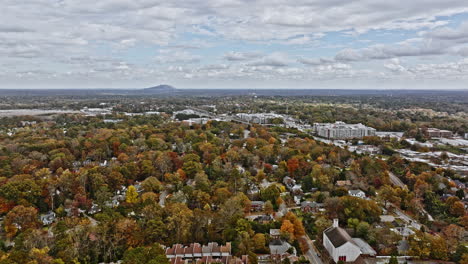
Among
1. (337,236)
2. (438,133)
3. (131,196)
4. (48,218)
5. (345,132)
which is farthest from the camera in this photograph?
(345,132)

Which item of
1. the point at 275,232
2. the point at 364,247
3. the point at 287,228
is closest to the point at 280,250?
the point at 287,228

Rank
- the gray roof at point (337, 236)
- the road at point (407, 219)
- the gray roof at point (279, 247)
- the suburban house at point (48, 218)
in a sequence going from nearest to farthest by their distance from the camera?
the gray roof at point (337, 236)
the gray roof at point (279, 247)
the road at point (407, 219)
the suburban house at point (48, 218)

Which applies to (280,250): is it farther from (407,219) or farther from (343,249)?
(407,219)

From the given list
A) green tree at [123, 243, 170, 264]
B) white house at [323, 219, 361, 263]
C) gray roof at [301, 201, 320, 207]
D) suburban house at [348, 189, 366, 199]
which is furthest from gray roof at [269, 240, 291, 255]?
suburban house at [348, 189, 366, 199]

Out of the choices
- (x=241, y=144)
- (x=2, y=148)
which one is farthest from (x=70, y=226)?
(x=241, y=144)

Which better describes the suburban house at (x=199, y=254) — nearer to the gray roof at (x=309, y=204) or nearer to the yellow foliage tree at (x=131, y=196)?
the yellow foliage tree at (x=131, y=196)

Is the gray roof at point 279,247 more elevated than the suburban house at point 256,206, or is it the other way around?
the suburban house at point 256,206

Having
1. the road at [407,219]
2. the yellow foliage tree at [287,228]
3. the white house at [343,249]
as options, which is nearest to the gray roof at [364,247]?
the white house at [343,249]

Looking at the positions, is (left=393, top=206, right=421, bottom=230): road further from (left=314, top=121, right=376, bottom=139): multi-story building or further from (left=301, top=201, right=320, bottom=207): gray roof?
(left=314, top=121, right=376, bottom=139): multi-story building
